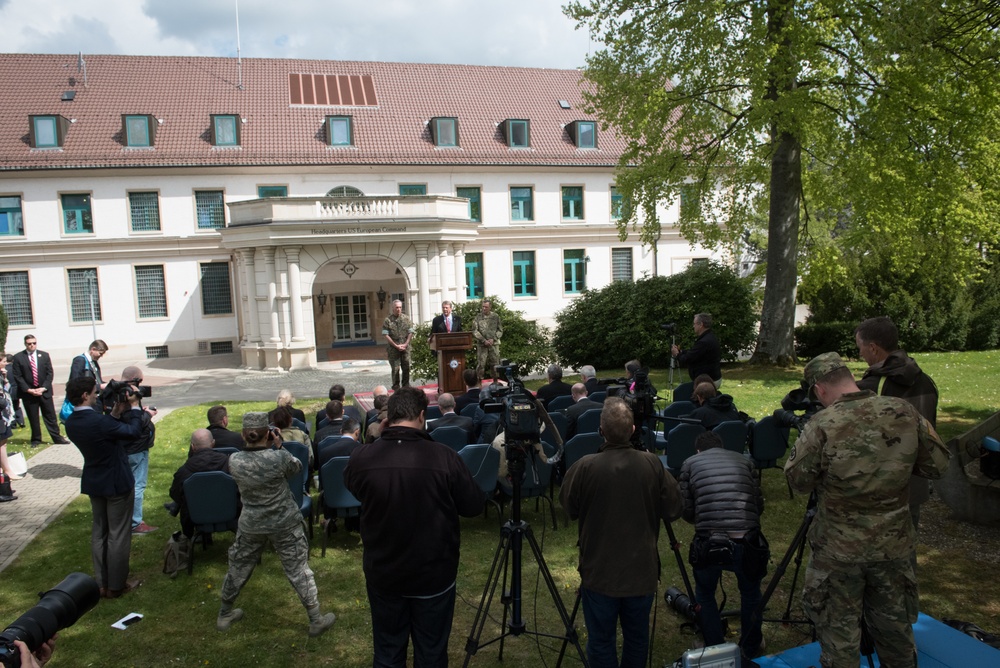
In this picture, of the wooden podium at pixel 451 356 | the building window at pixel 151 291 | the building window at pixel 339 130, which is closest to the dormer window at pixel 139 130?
the building window at pixel 151 291

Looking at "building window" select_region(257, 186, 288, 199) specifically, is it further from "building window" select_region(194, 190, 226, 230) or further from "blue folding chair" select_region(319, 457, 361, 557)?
"blue folding chair" select_region(319, 457, 361, 557)

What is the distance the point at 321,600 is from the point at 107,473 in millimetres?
1991

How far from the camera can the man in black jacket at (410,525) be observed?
3.73 metres

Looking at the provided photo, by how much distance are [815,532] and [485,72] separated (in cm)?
3447

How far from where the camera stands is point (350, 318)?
103ft

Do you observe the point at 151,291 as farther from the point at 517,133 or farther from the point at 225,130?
the point at 517,133

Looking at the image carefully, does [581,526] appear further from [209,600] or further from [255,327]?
[255,327]

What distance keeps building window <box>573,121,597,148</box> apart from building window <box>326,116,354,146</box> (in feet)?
33.0

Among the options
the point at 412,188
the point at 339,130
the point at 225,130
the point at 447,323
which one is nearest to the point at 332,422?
the point at 447,323

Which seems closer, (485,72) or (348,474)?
(348,474)

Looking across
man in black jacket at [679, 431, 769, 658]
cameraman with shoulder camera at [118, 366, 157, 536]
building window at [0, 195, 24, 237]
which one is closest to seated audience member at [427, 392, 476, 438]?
cameraman with shoulder camera at [118, 366, 157, 536]

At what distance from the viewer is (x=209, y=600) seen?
5.92m

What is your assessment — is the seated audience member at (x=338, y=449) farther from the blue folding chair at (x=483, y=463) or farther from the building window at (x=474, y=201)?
the building window at (x=474, y=201)

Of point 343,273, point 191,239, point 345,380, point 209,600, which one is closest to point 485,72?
point 343,273
